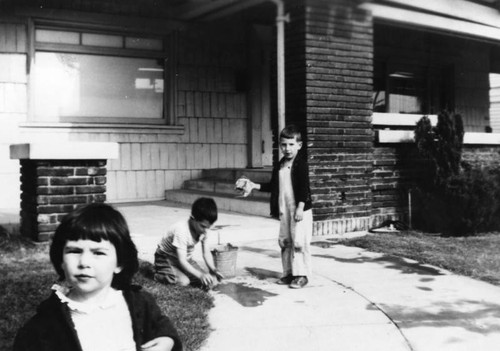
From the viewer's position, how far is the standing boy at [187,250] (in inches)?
175

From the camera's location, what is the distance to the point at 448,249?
6730 millimetres

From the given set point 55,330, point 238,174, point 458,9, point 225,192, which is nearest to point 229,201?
point 225,192

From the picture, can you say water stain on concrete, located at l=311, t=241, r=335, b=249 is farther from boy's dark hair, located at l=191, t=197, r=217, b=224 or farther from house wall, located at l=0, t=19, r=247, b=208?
house wall, located at l=0, t=19, r=247, b=208

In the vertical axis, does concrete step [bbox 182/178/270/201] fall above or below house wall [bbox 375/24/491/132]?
below

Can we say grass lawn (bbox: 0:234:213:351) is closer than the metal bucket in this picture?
Yes

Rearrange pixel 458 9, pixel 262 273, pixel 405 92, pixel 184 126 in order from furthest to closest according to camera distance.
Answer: pixel 405 92 → pixel 184 126 → pixel 458 9 → pixel 262 273

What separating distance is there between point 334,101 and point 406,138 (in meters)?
1.62

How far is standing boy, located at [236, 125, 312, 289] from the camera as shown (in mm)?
4922

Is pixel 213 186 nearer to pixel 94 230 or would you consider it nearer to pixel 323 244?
pixel 323 244

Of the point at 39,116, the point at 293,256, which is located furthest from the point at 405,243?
the point at 39,116

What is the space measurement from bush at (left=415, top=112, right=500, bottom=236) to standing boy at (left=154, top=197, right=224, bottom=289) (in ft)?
14.5

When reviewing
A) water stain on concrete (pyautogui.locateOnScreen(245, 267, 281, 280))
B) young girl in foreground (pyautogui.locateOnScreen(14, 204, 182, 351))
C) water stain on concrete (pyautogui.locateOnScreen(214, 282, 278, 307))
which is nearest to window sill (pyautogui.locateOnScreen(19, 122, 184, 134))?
water stain on concrete (pyautogui.locateOnScreen(245, 267, 281, 280))

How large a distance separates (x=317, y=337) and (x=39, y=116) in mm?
7363

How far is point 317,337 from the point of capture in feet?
12.0
